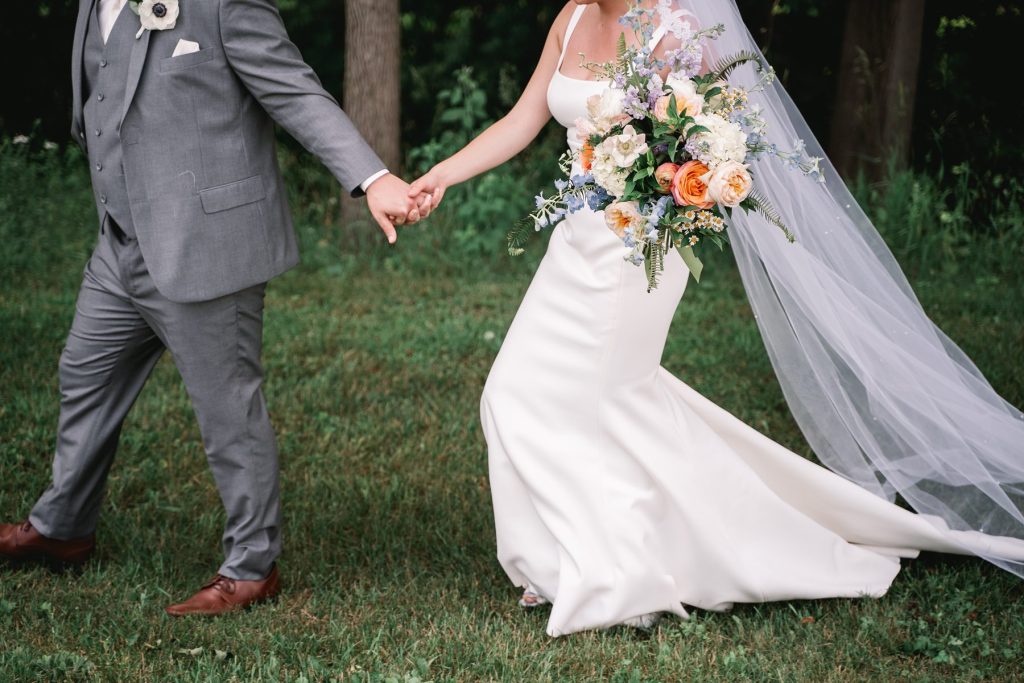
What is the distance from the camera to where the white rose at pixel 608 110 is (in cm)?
321

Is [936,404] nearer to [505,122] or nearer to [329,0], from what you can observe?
[505,122]

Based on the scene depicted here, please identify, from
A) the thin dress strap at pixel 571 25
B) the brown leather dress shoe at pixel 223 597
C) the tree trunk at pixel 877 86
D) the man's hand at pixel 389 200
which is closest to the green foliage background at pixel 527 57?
the tree trunk at pixel 877 86

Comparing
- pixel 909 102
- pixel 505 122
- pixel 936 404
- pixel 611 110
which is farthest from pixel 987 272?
pixel 611 110

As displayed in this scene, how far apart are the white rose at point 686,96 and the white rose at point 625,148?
13cm

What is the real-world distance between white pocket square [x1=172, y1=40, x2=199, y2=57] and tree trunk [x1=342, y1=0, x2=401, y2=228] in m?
5.19

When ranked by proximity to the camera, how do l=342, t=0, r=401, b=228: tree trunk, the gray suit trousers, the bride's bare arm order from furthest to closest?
l=342, t=0, r=401, b=228: tree trunk → the bride's bare arm → the gray suit trousers

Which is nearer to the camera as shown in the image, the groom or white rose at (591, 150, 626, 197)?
white rose at (591, 150, 626, 197)

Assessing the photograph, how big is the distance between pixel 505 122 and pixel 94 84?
1319 millimetres

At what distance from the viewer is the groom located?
11.9ft

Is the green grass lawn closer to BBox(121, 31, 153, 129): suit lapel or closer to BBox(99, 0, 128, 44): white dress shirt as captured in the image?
BBox(121, 31, 153, 129): suit lapel

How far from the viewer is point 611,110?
321cm

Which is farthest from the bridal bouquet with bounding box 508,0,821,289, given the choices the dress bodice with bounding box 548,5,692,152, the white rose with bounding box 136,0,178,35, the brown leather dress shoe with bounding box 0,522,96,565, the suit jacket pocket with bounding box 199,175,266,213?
the brown leather dress shoe with bounding box 0,522,96,565

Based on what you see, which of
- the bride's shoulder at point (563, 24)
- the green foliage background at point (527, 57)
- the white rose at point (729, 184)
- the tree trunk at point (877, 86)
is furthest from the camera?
the green foliage background at point (527, 57)

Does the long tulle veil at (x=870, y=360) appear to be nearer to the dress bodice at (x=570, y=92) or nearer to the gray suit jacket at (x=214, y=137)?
the dress bodice at (x=570, y=92)
